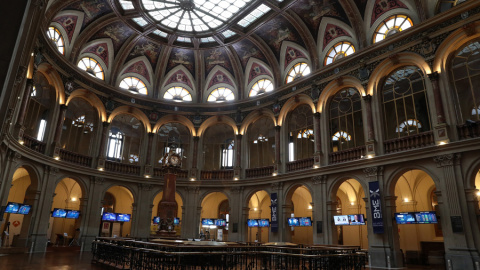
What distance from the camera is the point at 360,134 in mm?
20844

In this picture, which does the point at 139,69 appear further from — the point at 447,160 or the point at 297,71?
the point at 447,160

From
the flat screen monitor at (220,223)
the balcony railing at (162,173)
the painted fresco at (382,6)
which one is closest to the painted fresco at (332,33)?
the painted fresco at (382,6)

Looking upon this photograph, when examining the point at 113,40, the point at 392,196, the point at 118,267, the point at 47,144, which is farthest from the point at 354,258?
the point at 113,40

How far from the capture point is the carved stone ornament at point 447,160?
14.7 m

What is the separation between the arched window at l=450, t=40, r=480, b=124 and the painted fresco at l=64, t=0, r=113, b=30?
2081 centimetres

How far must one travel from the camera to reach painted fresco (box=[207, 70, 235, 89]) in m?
28.2

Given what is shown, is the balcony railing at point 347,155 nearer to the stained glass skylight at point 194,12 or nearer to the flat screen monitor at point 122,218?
the stained glass skylight at point 194,12

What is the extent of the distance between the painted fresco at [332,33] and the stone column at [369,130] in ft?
16.1

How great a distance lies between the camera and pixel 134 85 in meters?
27.0

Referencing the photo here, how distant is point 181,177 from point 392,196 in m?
15.6

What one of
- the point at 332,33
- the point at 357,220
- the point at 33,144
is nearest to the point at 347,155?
the point at 357,220

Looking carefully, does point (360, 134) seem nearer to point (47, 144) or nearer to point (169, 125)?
point (169, 125)

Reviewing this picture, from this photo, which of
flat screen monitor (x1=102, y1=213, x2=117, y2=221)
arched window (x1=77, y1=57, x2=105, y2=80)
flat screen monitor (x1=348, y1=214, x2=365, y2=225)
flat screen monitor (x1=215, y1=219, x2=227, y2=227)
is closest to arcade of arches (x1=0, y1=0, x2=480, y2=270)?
arched window (x1=77, y1=57, x2=105, y2=80)

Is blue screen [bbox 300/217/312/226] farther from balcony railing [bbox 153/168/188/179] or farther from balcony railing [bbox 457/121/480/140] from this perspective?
balcony railing [bbox 153/168/188/179]
